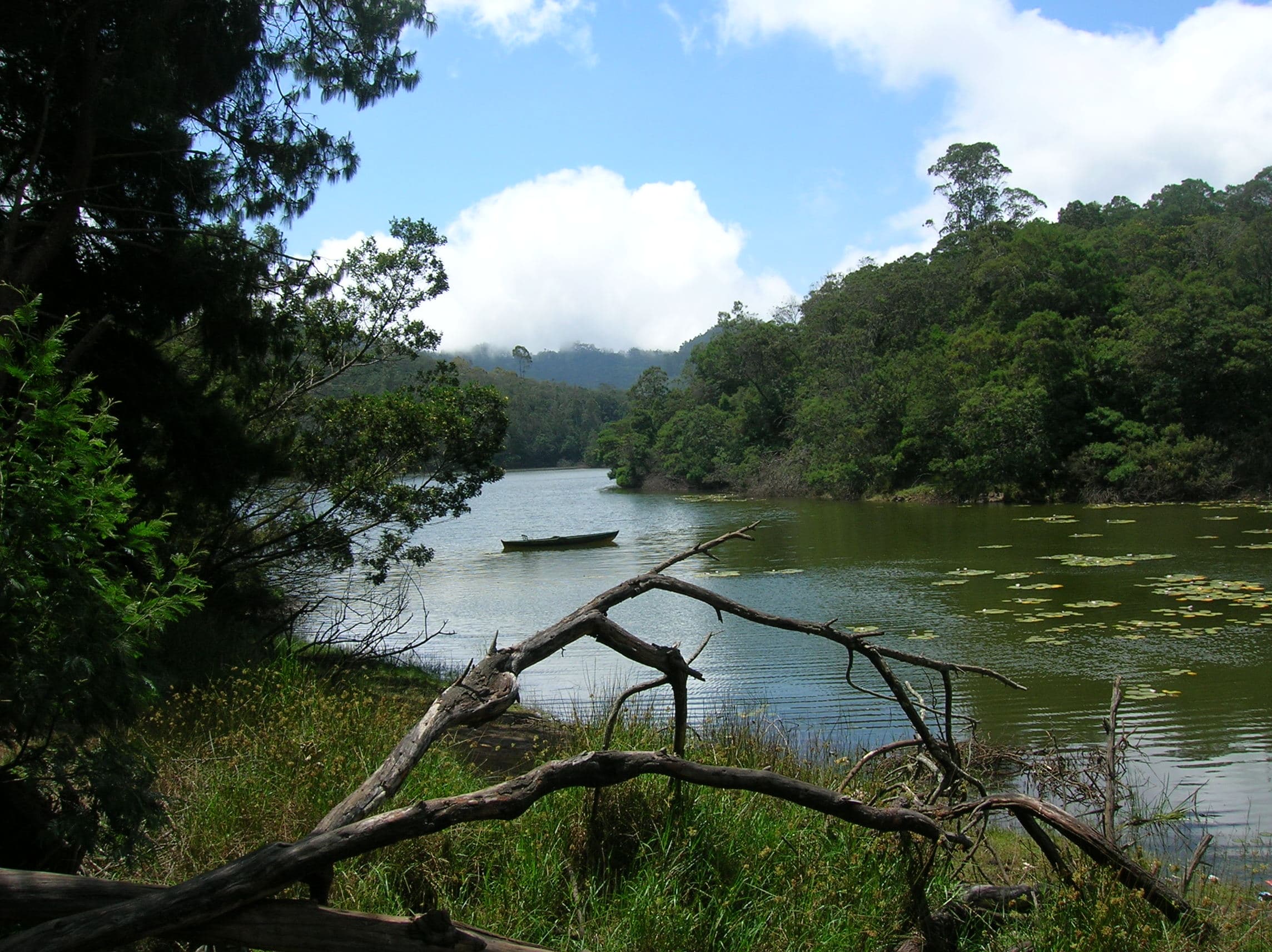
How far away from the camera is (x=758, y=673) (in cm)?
1080

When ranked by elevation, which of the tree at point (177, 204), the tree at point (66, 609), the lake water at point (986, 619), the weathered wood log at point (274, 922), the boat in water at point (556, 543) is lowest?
the lake water at point (986, 619)

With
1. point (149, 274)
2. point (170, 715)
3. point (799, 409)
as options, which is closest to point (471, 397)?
point (149, 274)

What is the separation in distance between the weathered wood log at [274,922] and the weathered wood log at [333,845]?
0.16 feet

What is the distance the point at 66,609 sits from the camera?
8.11 ft

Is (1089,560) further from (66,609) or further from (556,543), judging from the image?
(66,609)

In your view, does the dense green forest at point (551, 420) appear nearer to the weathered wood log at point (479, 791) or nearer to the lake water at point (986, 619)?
the lake water at point (986, 619)

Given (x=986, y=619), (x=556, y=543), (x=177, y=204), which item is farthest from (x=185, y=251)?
(x=556, y=543)

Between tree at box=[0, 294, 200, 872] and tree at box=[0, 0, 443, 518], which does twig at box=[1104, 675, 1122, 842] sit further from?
tree at box=[0, 0, 443, 518]

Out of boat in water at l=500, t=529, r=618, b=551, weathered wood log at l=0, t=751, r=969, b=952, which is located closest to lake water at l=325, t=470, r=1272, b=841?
boat in water at l=500, t=529, r=618, b=551

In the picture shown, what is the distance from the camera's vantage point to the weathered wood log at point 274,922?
80.5 inches

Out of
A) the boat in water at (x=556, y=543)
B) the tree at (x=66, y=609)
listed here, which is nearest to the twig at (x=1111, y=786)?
the tree at (x=66, y=609)

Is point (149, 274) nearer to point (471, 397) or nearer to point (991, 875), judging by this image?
point (471, 397)

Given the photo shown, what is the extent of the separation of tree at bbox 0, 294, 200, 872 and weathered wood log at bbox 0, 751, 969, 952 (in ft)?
1.86

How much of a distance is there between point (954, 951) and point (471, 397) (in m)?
8.74
